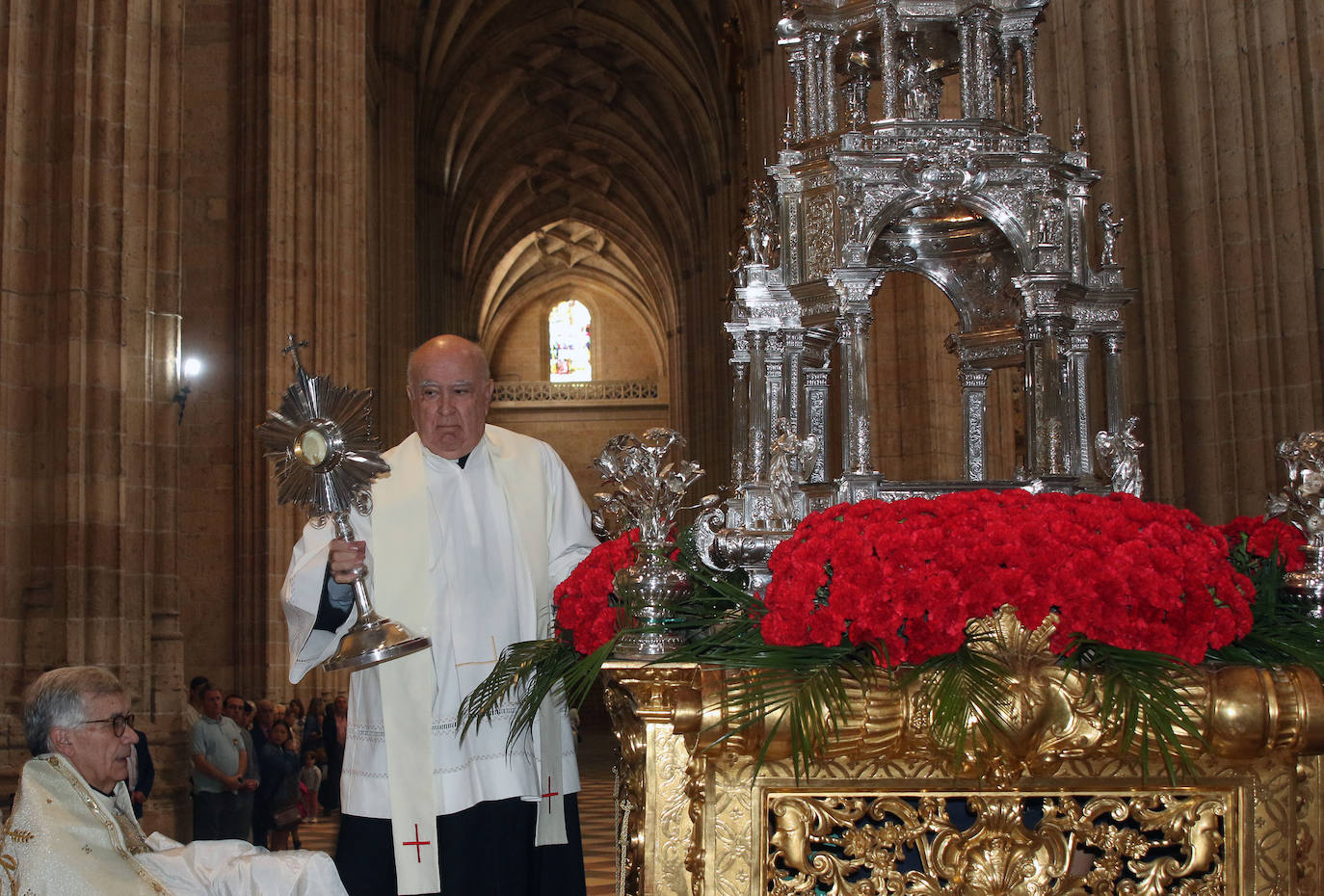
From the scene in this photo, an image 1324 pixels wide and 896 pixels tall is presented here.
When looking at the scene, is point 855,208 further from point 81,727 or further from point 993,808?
point 81,727

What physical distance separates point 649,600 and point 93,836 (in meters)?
1.35

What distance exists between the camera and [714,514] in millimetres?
3588

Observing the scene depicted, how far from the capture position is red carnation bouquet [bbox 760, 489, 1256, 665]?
2.48 meters

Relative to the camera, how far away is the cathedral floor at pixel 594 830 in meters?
7.57

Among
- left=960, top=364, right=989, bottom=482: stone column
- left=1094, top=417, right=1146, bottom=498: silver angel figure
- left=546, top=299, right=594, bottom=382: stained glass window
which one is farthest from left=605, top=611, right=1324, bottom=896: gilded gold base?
left=546, top=299, right=594, bottom=382: stained glass window

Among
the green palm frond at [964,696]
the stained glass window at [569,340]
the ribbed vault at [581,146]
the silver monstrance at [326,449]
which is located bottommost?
the green palm frond at [964,696]

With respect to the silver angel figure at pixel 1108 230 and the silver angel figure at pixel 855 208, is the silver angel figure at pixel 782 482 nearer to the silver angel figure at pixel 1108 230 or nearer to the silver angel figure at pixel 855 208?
the silver angel figure at pixel 855 208

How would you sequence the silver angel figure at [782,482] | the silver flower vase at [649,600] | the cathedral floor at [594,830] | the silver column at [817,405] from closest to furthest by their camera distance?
the silver flower vase at [649,600]
the silver angel figure at [782,482]
the silver column at [817,405]
the cathedral floor at [594,830]

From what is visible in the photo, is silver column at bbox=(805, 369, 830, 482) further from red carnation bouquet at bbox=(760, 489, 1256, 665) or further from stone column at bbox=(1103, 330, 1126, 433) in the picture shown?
red carnation bouquet at bbox=(760, 489, 1256, 665)

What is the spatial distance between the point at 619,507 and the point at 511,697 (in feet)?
2.22

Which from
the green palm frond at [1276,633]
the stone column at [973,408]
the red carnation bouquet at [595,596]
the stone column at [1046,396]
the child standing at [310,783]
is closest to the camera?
the green palm frond at [1276,633]

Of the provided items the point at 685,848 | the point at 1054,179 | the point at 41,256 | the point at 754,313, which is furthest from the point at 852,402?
the point at 41,256

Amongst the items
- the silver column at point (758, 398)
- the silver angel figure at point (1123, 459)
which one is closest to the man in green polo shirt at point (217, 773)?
the silver column at point (758, 398)

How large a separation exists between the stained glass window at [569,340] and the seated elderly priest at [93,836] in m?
41.6
